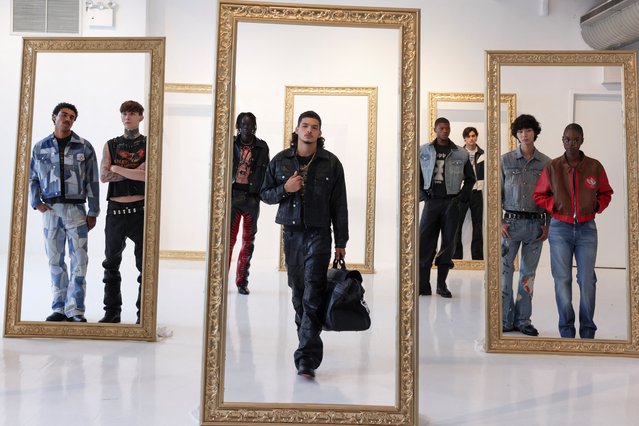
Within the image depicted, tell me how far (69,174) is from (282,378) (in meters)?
1.93

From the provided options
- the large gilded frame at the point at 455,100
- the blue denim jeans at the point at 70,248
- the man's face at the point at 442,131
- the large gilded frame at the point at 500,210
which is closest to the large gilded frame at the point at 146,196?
the blue denim jeans at the point at 70,248

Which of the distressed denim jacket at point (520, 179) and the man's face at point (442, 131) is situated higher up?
the man's face at point (442, 131)

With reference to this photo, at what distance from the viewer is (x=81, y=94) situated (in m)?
3.48

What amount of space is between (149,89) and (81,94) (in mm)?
379

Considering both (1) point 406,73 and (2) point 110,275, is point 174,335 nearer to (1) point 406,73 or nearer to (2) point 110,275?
(2) point 110,275

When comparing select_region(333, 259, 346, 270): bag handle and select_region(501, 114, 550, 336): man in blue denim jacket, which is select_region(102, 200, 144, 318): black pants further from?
select_region(501, 114, 550, 336): man in blue denim jacket

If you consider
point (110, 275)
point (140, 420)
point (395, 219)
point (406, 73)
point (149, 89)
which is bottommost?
point (140, 420)

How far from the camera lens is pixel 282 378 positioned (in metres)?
2.48

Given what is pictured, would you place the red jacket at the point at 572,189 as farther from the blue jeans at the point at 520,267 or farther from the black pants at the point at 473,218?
the black pants at the point at 473,218

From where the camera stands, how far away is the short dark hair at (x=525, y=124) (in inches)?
143

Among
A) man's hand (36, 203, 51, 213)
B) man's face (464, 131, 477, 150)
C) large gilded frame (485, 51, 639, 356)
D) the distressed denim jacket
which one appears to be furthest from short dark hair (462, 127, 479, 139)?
man's hand (36, 203, 51, 213)

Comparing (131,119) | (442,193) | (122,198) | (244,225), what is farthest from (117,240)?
(442,193)

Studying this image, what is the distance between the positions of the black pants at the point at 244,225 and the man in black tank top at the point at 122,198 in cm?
129

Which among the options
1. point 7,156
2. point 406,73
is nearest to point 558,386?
point 406,73
